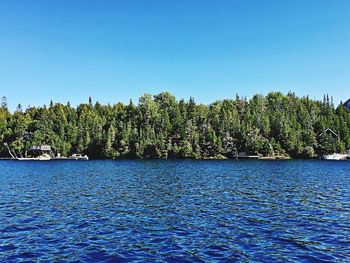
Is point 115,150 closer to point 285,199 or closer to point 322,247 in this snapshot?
point 285,199

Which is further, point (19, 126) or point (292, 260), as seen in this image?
point (19, 126)

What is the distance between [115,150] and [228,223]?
6330 inches

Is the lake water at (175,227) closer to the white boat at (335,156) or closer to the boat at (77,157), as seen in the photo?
the white boat at (335,156)

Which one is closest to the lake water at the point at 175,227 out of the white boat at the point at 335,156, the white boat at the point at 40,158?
the white boat at the point at 335,156

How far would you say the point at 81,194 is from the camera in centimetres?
4453

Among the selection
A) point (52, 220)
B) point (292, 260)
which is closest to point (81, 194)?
point (52, 220)

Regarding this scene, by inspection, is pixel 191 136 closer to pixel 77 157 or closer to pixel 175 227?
pixel 77 157

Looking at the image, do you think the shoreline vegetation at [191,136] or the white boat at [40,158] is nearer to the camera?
the white boat at [40,158]

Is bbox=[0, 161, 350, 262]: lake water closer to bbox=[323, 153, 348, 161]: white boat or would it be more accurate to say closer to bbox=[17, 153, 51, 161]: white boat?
bbox=[323, 153, 348, 161]: white boat

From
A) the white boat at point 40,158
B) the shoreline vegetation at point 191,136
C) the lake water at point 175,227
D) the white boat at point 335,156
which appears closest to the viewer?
the lake water at point 175,227

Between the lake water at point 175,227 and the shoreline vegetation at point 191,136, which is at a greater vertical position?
the shoreline vegetation at point 191,136

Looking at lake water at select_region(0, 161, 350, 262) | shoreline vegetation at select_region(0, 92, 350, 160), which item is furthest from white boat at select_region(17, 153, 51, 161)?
lake water at select_region(0, 161, 350, 262)

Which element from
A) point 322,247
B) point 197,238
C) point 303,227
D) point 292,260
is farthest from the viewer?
point 303,227

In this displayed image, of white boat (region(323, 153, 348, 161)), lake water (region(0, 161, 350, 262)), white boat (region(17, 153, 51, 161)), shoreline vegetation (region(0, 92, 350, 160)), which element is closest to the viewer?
lake water (region(0, 161, 350, 262))
